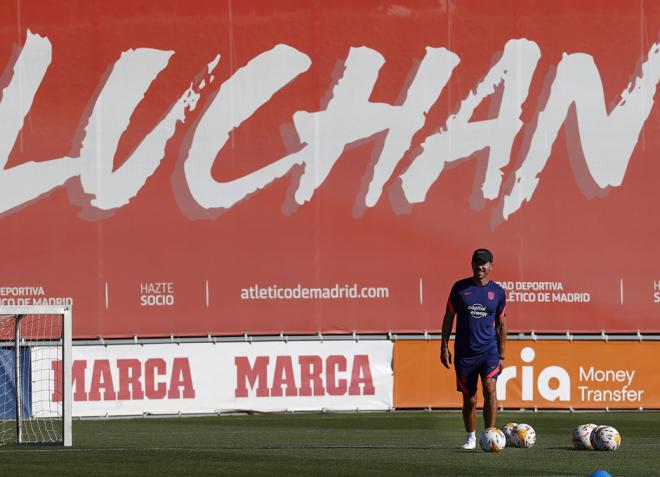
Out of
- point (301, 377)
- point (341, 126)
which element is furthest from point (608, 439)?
point (341, 126)

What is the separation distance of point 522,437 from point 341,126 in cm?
687

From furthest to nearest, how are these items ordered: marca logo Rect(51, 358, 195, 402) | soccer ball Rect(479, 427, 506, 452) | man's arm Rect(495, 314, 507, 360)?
marca logo Rect(51, 358, 195, 402) → man's arm Rect(495, 314, 507, 360) → soccer ball Rect(479, 427, 506, 452)

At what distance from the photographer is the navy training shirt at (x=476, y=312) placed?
10.2m

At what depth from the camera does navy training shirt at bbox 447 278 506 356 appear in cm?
1020

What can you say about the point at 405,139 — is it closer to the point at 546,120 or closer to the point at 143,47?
the point at 546,120

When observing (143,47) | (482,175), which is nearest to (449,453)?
(482,175)

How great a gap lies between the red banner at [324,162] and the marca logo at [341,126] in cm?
2

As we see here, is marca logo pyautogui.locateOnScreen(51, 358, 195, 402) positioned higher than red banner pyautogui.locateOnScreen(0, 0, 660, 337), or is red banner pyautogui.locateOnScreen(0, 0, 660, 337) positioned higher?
red banner pyautogui.locateOnScreen(0, 0, 660, 337)

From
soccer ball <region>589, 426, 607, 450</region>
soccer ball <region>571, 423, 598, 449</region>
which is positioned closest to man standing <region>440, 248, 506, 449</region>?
soccer ball <region>571, 423, 598, 449</region>

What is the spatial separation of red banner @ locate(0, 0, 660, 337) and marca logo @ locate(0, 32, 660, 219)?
0.9 inches

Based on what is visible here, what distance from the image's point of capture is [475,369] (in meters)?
10.2

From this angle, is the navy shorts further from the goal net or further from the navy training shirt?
the goal net

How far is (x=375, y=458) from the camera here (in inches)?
379

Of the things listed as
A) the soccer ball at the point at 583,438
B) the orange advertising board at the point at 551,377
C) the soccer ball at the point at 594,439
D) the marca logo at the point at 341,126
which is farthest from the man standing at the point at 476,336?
the marca logo at the point at 341,126
